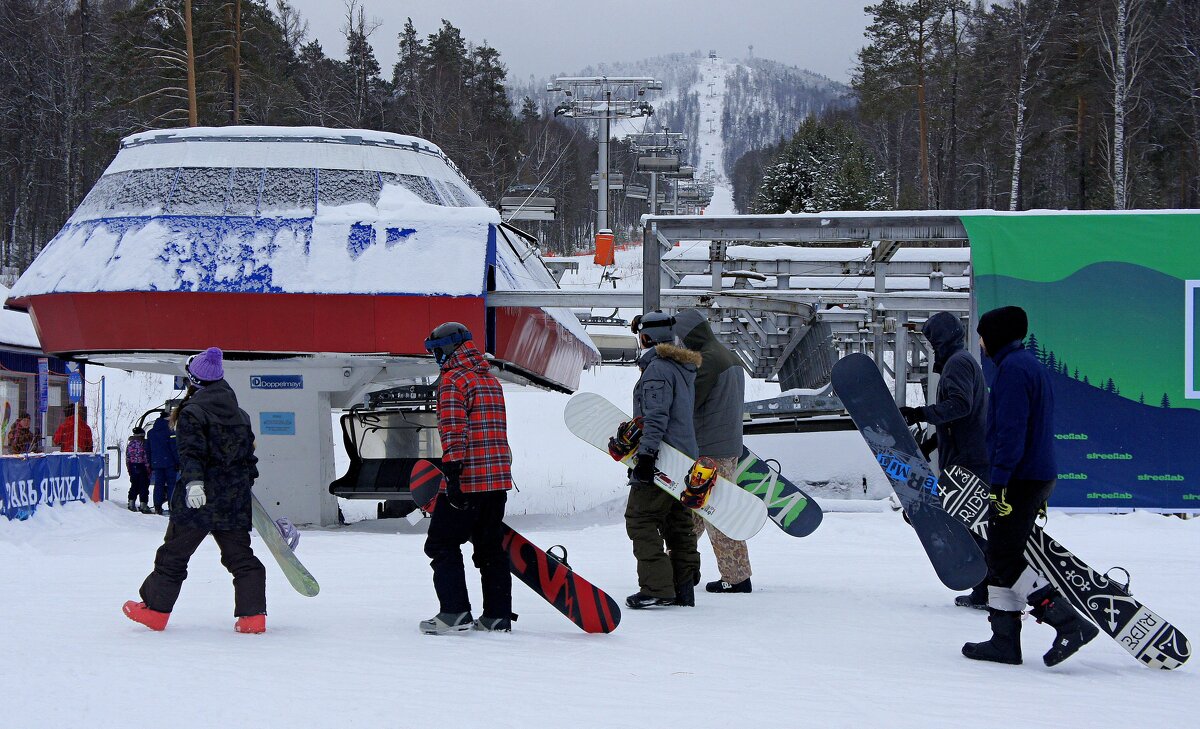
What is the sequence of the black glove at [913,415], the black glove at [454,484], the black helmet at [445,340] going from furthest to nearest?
1. the black glove at [913,415]
2. the black helmet at [445,340]
3. the black glove at [454,484]

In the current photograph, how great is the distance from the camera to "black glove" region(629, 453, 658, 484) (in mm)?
6160

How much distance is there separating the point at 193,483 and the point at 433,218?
7.24 m

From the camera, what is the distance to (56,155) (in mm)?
40188

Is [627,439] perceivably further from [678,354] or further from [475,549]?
[475,549]

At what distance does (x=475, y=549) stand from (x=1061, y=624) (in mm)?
2808

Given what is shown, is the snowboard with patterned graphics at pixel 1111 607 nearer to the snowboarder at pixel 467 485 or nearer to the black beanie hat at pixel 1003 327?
the black beanie hat at pixel 1003 327

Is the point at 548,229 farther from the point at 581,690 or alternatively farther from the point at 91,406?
the point at 581,690

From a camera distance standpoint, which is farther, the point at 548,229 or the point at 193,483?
the point at 548,229

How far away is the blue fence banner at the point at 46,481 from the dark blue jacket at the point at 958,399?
986 centimetres

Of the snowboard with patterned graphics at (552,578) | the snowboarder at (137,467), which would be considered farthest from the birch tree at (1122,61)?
the snowboard with patterned graphics at (552,578)

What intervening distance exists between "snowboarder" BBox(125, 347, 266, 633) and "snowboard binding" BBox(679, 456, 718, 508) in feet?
7.75

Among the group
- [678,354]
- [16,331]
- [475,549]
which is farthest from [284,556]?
[16,331]

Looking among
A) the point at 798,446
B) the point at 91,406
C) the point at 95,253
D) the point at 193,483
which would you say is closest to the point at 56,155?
the point at 91,406

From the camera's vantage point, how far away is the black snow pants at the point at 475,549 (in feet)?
17.7
